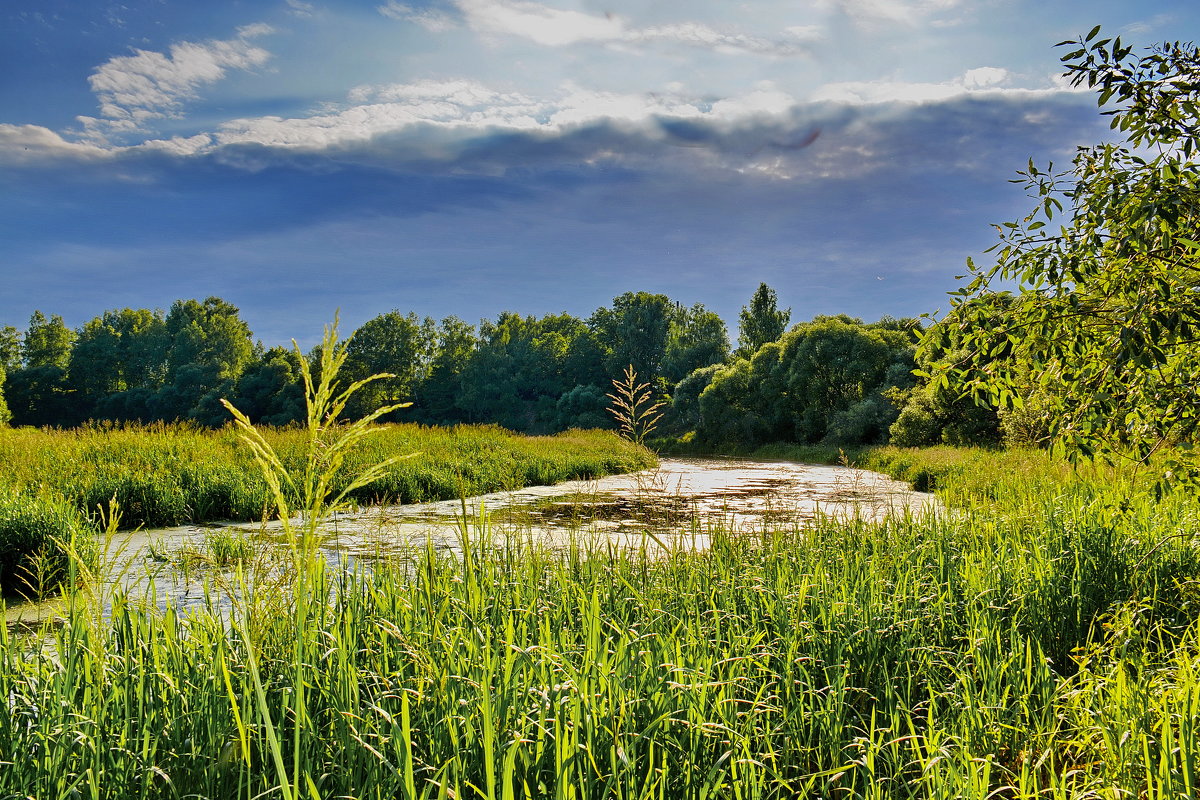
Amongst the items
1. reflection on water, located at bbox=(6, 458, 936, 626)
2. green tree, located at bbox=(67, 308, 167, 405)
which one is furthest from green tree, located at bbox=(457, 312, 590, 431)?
reflection on water, located at bbox=(6, 458, 936, 626)

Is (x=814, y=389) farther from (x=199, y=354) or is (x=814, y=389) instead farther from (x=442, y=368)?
(x=199, y=354)

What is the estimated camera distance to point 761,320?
46.6 metres

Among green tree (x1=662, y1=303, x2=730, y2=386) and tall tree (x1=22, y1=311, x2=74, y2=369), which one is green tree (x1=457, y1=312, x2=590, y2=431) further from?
tall tree (x1=22, y1=311, x2=74, y2=369)

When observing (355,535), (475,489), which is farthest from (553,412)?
(355,535)

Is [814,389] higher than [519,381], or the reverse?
[519,381]

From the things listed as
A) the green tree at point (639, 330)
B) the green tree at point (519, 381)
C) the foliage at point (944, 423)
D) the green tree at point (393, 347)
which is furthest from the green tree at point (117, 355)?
the foliage at point (944, 423)

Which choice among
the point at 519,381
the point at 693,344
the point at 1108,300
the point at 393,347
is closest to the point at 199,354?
the point at 393,347

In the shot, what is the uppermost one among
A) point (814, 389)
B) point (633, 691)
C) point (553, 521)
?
point (814, 389)

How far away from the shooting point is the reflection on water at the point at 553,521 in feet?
14.6

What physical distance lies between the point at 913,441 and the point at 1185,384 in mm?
20577

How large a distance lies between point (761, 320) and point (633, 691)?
151ft

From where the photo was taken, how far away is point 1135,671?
311 centimetres

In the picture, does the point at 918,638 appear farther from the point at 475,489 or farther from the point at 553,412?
the point at 553,412

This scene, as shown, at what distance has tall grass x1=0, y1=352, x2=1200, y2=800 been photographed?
1.77 metres
